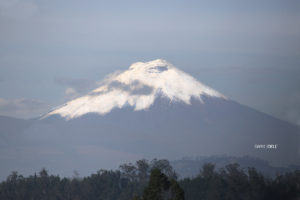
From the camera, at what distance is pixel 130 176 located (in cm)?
16075

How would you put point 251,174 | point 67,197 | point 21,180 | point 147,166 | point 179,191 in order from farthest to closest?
point 147,166
point 21,180
point 67,197
point 251,174
point 179,191

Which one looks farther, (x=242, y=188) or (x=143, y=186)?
(x=143, y=186)

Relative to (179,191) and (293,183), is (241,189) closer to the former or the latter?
(293,183)

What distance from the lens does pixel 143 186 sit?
462 feet

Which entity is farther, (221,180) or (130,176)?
(130,176)

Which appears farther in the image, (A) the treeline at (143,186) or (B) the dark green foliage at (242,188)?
(A) the treeline at (143,186)

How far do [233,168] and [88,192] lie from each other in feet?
110

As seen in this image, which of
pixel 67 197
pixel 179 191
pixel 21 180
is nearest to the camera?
pixel 179 191

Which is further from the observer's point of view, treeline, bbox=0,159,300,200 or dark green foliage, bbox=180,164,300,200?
treeline, bbox=0,159,300,200

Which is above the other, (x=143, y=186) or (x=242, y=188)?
(x=143, y=186)

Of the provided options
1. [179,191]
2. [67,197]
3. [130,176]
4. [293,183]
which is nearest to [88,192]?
[67,197]

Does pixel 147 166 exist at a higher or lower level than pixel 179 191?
higher

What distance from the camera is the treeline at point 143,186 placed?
118625 mm

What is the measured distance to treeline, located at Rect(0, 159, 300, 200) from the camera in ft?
389
